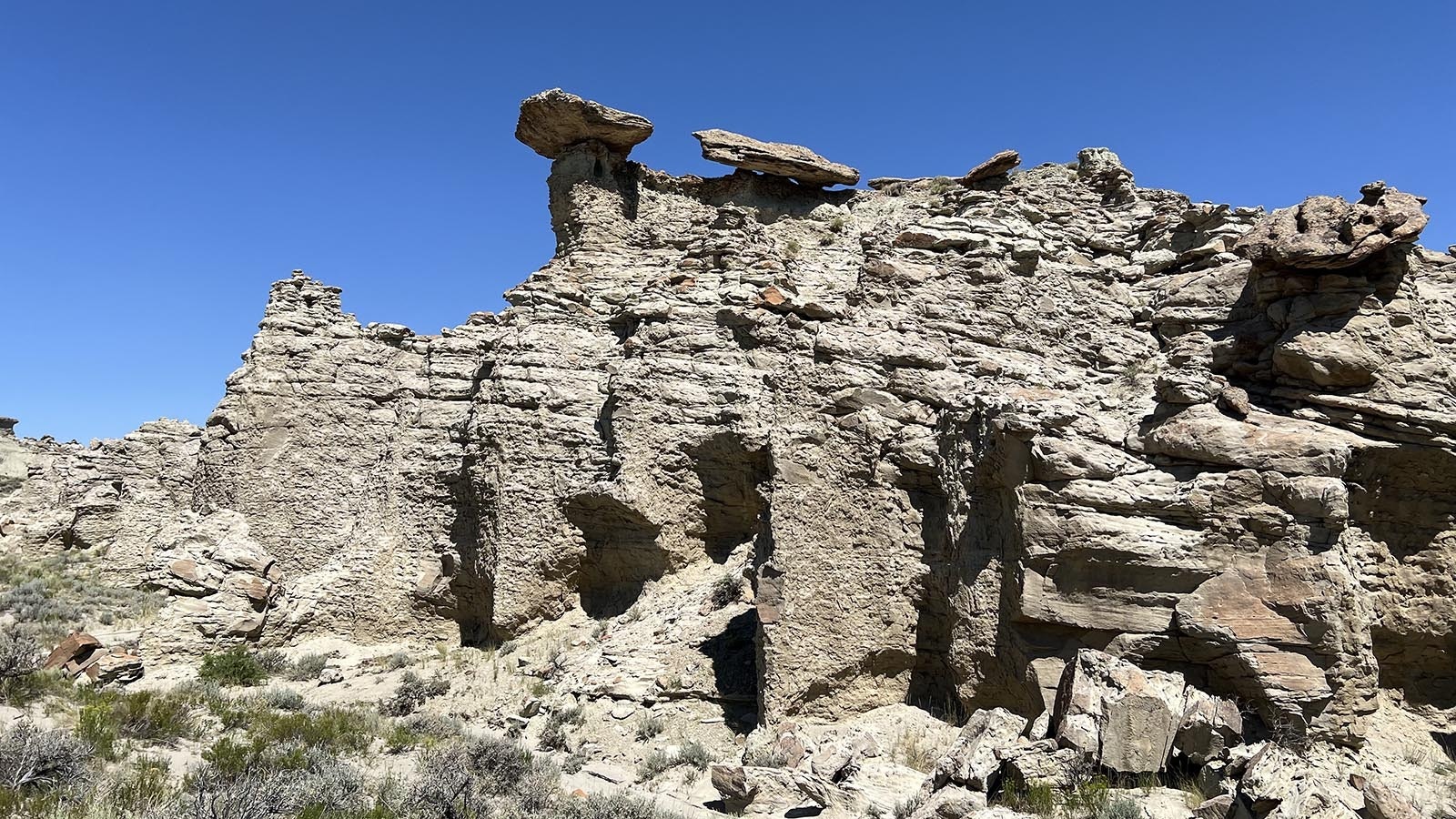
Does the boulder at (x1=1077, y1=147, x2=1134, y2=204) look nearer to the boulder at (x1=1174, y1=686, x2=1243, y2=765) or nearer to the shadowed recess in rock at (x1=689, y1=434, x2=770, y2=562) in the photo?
the shadowed recess in rock at (x1=689, y1=434, x2=770, y2=562)

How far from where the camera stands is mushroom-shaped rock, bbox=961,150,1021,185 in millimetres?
21094

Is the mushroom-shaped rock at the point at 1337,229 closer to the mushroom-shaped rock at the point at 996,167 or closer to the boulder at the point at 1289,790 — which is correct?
the boulder at the point at 1289,790

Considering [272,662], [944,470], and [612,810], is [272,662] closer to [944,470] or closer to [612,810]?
[612,810]

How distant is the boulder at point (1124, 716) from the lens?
793 cm

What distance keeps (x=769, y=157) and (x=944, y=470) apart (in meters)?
16.2

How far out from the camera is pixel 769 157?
24.7m

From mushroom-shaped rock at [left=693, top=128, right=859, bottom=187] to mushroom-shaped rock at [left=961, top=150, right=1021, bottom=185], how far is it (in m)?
4.55

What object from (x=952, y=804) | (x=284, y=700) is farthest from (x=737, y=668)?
(x=284, y=700)

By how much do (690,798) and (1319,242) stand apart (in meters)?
9.75

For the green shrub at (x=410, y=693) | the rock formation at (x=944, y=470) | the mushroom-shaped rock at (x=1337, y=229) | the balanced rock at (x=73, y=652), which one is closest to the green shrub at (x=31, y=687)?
the balanced rock at (x=73, y=652)

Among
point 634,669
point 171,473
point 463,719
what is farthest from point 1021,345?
point 171,473

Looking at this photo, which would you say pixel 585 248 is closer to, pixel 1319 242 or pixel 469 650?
pixel 469 650

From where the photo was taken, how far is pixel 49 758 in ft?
25.2

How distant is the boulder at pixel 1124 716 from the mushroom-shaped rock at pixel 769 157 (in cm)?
1907
